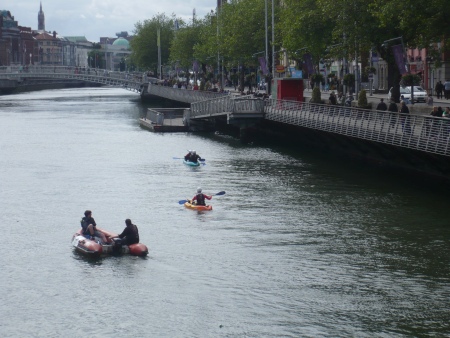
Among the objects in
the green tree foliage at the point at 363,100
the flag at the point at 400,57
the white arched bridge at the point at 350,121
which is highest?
the flag at the point at 400,57

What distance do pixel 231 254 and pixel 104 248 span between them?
431cm

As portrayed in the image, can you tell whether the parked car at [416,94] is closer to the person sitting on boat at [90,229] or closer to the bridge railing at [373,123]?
the bridge railing at [373,123]

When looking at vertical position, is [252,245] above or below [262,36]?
below

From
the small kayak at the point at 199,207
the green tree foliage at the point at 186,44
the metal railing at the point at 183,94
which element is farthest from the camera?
the green tree foliage at the point at 186,44

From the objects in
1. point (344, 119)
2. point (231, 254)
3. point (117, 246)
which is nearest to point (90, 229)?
point (117, 246)

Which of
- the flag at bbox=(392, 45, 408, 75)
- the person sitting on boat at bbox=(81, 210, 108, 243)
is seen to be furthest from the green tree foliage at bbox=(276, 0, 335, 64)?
the person sitting on boat at bbox=(81, 210, 108, 243)

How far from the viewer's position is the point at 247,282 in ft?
101

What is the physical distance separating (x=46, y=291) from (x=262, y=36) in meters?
79.7

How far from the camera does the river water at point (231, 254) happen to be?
89.9 feet

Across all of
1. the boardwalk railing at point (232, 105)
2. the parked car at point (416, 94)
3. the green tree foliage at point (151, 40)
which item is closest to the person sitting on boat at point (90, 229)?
the boardwalk railing at point (232, 105)

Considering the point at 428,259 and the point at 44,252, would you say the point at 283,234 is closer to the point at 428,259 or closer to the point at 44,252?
the point at 428,259

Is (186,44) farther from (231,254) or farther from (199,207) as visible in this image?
(231,254)

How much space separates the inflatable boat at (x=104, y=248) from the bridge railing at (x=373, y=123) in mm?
16108

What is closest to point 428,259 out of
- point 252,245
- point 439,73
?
point 252,245
